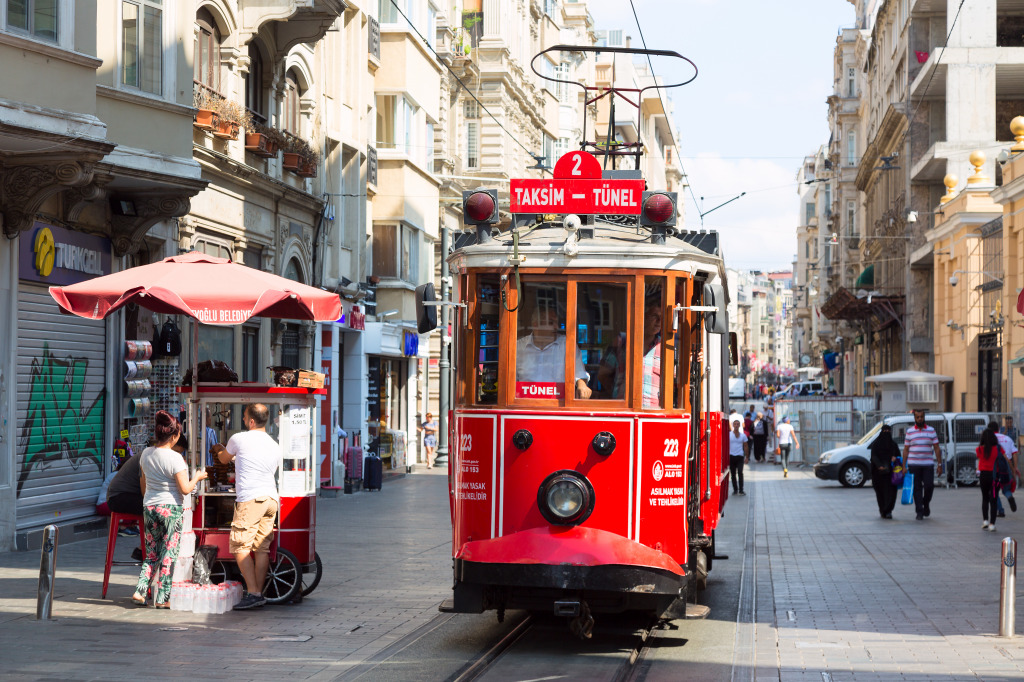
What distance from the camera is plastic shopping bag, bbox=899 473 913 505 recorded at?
75.4 ft

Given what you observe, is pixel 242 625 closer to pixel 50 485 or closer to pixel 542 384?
pixel 542 384

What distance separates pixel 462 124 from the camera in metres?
42.0

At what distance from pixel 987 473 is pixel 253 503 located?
1275 centimetres

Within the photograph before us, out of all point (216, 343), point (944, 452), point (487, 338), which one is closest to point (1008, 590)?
point (487, 338)

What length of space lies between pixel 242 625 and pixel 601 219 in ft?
14.4

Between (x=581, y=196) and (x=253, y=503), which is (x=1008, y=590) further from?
(x=253, y=503)

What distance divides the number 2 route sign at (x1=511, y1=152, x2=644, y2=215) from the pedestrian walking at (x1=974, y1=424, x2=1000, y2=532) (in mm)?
12004

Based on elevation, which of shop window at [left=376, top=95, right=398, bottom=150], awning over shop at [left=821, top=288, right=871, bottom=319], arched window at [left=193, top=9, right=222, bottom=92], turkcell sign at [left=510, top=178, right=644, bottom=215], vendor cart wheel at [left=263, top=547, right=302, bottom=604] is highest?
shop window at [left=376, top=95, right=398, bottom=150]

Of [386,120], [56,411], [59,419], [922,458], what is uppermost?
[386,120]

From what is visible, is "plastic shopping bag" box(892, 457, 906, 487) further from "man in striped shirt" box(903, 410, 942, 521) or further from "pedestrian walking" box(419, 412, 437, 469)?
"pedestrian walking" box(419, 412, 437, 469)

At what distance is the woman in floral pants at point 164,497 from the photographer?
35.6ft

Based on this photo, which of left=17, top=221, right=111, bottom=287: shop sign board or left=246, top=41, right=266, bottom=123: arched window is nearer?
left=17, top=221, right=111, bottom=287: shop sign board

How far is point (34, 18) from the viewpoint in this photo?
1464cm

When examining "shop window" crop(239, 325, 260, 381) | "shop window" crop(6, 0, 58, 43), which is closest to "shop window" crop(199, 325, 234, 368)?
"shop window" crop(239, 325, 260, 381)
